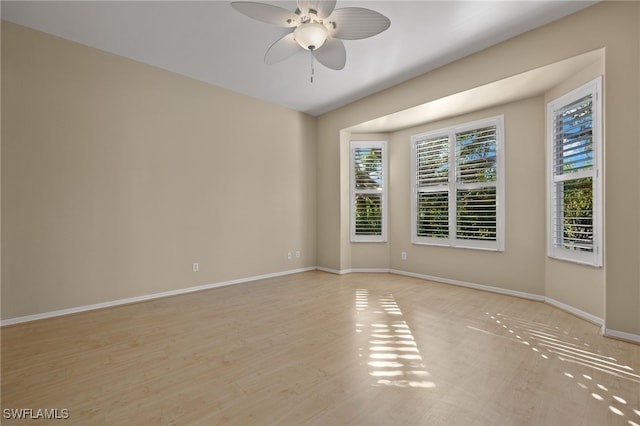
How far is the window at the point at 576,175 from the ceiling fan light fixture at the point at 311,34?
9.11 feet

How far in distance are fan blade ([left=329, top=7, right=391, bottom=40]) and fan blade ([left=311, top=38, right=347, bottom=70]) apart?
0.38ft

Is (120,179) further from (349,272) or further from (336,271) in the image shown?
(349,272)

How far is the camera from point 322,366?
2.19m

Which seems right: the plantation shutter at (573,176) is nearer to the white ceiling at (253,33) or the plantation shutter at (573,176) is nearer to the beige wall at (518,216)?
the beige wall at (518,216)

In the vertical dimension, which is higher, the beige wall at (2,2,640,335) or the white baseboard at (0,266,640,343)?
the beige wall at (2,2,640,335)

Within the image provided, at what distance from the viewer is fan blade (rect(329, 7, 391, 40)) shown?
2340 millimetres

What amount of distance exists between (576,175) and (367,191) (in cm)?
313

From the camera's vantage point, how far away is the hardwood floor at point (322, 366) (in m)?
1.68

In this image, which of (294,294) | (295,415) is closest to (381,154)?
(294,294)

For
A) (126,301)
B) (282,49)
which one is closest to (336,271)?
(126,301)

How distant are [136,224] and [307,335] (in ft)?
8.87
